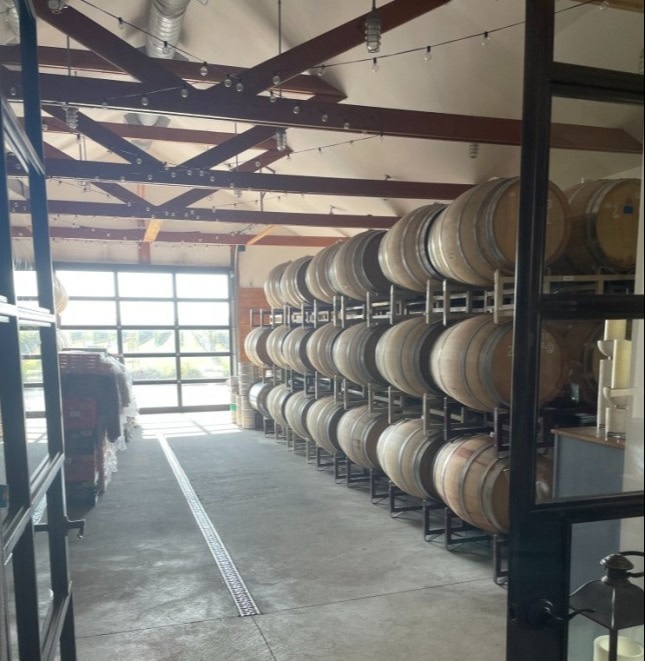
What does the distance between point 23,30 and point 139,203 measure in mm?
4923

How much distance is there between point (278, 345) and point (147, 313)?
4.91 metres

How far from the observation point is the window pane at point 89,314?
10648mm

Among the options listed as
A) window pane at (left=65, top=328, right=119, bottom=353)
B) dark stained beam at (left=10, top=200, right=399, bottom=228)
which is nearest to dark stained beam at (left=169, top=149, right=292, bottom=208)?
dark stained beam at (left=10, top=200, right=399, bottom=228)

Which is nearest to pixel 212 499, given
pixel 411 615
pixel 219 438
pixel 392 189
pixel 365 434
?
pixel 365 434

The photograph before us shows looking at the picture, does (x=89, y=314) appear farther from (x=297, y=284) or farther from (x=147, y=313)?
(x=297, y=284)

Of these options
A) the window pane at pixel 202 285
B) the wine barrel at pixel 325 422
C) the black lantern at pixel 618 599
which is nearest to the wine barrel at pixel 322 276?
the wine barrel at pixel 325 422

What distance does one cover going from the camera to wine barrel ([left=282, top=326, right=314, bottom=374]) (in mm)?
6578

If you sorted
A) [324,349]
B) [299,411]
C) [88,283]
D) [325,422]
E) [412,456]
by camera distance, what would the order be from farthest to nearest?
[88,283], [299,411], [324,349], [325,422], [412,456]

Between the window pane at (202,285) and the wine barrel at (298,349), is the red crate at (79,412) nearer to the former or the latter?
the wine barrel at (298,349)

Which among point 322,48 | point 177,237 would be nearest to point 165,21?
point 322,48

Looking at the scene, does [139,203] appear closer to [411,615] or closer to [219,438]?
[219,438]

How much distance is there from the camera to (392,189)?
19.6ft

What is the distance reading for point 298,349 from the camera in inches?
260

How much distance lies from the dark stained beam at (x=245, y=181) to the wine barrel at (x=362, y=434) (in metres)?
2.49
